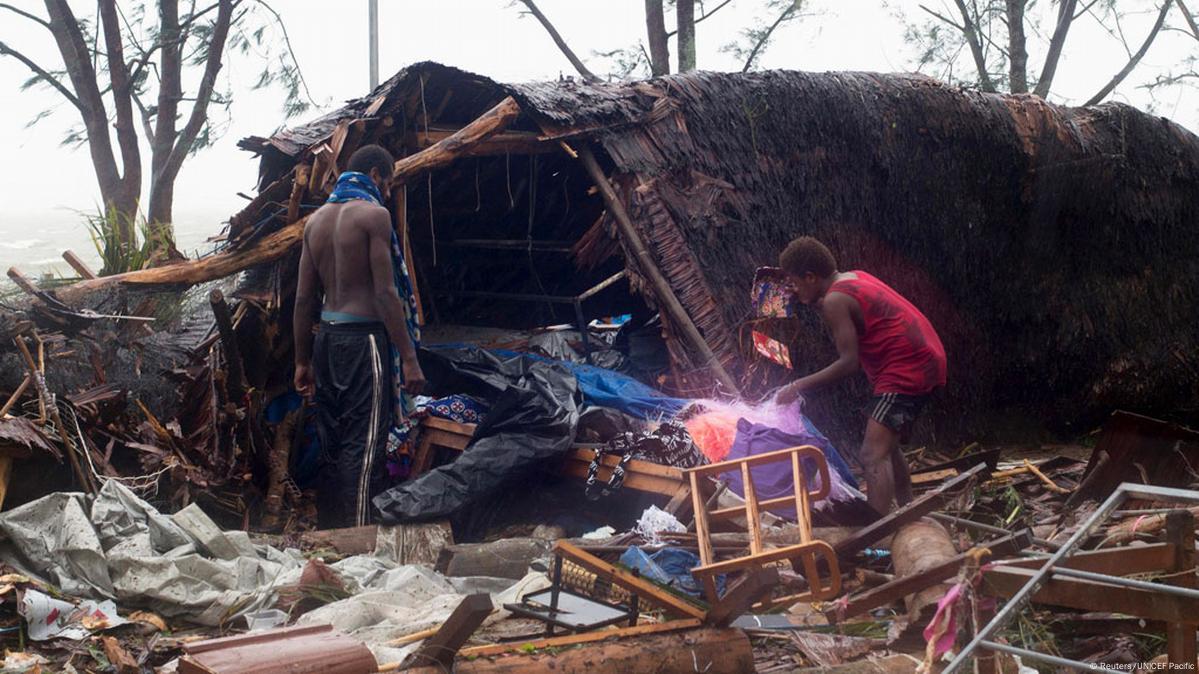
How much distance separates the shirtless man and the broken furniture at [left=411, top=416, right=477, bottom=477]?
0.71 meters

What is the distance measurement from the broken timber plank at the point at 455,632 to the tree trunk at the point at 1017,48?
1318 cm

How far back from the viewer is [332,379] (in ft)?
18.0

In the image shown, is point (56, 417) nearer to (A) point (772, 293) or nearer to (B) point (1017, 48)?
(A) point (772, 293)

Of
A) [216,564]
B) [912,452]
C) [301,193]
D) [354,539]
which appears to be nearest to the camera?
[216,564]

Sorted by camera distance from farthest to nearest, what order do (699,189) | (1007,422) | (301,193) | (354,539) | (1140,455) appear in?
(1007,422) → (699,189) → (301,193) → (1140,455) → (354,539)

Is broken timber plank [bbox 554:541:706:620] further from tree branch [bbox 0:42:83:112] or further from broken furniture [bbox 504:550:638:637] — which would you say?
tree branch [bbox 0:42:83:112]

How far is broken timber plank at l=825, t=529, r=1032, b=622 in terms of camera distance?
12.6 ft

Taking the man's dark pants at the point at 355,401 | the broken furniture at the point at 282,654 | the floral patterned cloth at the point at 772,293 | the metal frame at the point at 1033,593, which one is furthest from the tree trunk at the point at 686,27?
the metal frame at the point at 1033,593

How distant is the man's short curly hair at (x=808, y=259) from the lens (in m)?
5.29

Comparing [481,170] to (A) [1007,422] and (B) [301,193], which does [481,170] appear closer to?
(B) [301,193]

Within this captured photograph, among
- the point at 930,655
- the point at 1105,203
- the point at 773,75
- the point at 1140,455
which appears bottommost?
the point at 1140,455

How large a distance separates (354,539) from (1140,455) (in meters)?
4.20

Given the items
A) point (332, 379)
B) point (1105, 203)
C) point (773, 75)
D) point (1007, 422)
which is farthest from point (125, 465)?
point (1105, 203)

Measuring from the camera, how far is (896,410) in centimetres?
530
